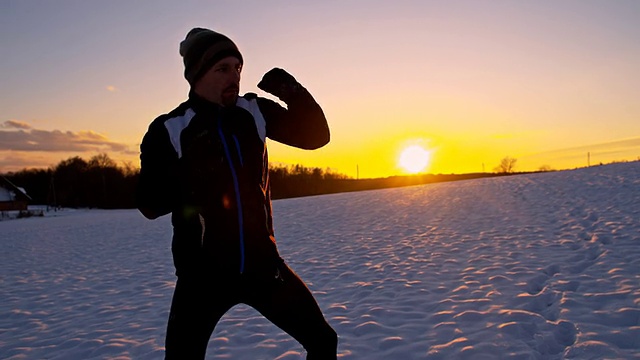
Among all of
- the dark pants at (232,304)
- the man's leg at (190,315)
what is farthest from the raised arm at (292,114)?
the man's leg at (190,315)

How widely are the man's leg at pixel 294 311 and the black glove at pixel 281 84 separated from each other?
0.71m

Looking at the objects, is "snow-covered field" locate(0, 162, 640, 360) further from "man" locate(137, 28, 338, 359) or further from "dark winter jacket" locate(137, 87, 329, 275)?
"dark winter jacket" locate(137, 87, 329, 275)

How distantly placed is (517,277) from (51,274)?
937cm

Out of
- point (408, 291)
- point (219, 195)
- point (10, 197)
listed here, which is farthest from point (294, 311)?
point (10, 197)

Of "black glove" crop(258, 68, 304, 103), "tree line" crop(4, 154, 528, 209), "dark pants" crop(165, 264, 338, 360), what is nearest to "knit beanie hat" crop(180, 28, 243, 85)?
"black glove" crop(258, 68, 304, 103)

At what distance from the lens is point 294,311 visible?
1653 millimetres

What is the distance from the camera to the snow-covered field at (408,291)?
3.93m

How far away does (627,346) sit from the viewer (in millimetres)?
3545

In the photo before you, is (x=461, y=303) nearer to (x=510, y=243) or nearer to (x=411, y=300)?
(x=411, y=300)

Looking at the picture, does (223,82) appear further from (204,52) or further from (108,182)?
(108,182)

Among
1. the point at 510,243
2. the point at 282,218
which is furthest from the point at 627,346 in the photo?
the point at 282,218

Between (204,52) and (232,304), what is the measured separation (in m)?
1.00

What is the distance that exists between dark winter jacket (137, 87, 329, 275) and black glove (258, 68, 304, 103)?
0.19 meters

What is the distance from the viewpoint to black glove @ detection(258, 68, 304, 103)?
5.48 feet
